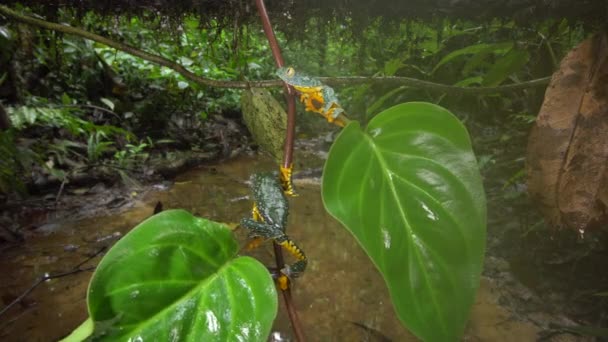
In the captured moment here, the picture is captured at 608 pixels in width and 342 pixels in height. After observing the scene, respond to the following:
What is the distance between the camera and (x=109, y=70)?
103 inches

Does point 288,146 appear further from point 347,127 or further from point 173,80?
point 173,80

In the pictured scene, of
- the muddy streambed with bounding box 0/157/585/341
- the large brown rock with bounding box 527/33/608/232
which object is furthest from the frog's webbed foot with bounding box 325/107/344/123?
the muddy streambed with bounding box 0/157/585/341

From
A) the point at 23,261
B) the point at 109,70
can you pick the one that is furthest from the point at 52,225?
the point at 109,70

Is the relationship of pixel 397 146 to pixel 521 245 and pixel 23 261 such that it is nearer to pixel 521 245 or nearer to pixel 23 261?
pixel 521 245

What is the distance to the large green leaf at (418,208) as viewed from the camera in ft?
1.61

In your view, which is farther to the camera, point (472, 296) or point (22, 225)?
point (22, 225)

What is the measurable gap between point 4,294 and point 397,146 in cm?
106

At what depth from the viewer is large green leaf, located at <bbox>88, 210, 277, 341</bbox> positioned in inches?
16.6

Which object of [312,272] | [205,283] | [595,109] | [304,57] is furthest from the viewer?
[304,57]

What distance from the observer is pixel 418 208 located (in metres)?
0.53

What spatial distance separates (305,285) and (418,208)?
607 mm

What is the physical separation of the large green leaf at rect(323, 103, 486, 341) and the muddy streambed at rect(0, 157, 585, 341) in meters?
0.44

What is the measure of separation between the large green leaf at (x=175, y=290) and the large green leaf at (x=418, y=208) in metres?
0.16

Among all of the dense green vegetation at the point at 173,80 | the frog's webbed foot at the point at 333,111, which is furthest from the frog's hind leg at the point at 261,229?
the dense green vegetation at the point at 173,80
